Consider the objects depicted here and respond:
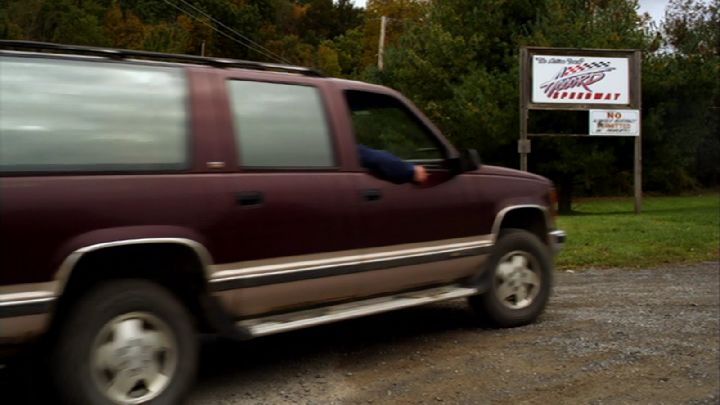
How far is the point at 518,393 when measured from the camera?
14.7 ft

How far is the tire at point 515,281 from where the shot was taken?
235 inches

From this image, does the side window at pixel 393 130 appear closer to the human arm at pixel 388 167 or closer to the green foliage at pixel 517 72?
the human arm at pixel 388 167

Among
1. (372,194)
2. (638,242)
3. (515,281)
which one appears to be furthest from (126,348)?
(638,242)

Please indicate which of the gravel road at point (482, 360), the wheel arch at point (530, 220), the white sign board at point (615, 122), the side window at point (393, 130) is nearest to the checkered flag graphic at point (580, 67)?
the white sign board at point (615, 122)

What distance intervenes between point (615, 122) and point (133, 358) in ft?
56.0

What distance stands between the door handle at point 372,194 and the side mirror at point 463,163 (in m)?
0.82

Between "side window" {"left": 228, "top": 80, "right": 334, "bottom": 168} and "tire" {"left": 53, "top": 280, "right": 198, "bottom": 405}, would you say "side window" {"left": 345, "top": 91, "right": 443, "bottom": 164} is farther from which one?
"tire" {"left": 53, "top": 280, "right": 198, "bottom": 405}

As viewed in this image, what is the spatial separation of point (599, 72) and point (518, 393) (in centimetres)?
1548

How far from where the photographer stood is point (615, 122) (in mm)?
18938

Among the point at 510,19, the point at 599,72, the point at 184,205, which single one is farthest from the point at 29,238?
the point at 510,19

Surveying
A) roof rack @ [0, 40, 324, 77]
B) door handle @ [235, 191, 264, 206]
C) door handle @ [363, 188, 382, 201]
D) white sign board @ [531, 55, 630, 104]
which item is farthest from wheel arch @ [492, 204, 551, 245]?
white sign board @ [531, 55, 630, 104]

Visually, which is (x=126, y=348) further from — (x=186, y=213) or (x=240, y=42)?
(x=240, y=42)

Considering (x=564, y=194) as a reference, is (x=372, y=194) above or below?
above

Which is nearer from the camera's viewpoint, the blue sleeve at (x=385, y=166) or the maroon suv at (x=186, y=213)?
the maroon suv at (x=186, y=213)
